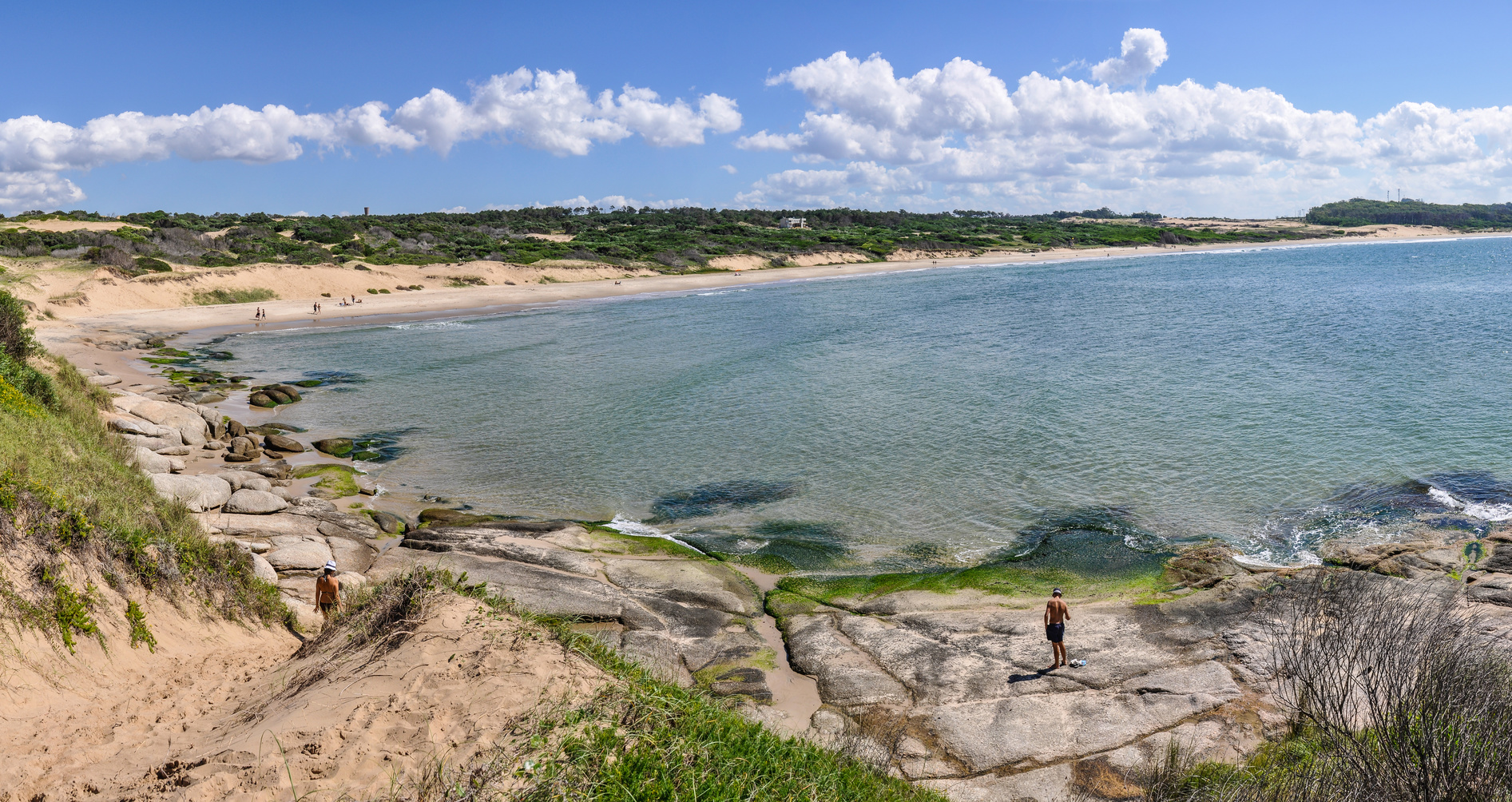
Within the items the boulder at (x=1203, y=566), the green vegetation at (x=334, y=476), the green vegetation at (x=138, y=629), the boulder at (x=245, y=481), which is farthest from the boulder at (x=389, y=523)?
the boulder at (x=1203, y=566)

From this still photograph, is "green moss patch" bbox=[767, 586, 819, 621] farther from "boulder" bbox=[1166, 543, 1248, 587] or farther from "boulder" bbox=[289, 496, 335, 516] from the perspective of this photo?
"boulder" bbox=[289, 496, 335, 516]

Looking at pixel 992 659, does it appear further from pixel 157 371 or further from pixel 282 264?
pixel 282 264

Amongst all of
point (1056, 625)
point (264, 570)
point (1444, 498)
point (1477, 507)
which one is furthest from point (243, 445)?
point (1477, 507)

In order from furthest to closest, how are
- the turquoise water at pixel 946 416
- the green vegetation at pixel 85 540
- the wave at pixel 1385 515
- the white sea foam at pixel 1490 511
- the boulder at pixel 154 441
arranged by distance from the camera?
the boulder at pixel 154 441, the turquoise water at pixel 946 416, the white sea foam at pixel 1490 511, the wave at pixel 1385 515, the green vegetation at pixel 85 540

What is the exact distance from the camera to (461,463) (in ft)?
78.9

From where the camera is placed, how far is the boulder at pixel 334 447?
24734 millimetres

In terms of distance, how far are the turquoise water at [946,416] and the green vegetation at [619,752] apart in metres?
9.62

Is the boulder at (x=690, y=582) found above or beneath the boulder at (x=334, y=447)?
beneath

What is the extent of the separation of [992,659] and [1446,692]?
638 cm

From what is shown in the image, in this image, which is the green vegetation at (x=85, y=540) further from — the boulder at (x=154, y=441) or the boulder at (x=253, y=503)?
the boulder at (x=154, y=441)

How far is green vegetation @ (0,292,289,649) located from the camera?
27.3 ft

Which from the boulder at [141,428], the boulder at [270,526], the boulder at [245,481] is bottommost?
the boulder at [270,526]

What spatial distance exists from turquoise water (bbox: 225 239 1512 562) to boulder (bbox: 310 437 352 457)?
63.9 inches

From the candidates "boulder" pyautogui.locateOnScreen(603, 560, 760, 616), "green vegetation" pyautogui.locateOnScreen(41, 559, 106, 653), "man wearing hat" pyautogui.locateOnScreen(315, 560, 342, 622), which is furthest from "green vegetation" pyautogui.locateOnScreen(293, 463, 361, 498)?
"green vegetation" pyautogui.locateOnScreen(41, 559, 106, 653)
